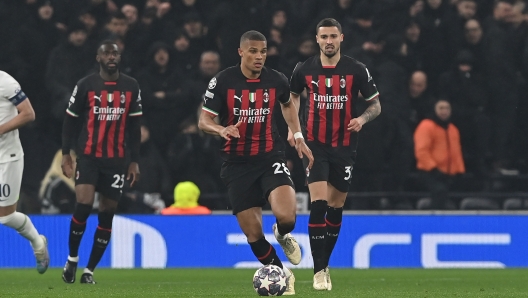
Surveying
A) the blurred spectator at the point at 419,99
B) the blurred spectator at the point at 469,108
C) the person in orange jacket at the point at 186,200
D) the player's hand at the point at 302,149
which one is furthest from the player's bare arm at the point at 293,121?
the blurred spectator at the point at 469,108

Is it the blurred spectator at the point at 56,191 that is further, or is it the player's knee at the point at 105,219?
the blurred spectator at the point at 56,191

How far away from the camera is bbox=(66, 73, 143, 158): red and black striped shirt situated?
10.9 m

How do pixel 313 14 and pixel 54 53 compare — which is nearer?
pixel 54 53

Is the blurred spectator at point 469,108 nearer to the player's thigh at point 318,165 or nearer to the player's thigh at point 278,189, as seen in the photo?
the player's thigh at point 318,165

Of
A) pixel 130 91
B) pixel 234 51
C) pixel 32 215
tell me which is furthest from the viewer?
pixel 234 51

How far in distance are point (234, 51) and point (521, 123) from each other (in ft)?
13.3

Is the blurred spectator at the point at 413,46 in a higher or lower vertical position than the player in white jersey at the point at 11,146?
higher

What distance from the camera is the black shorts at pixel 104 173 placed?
10.9 meters

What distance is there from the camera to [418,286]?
10.3m

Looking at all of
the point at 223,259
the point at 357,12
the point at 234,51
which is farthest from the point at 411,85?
the point at 223,259

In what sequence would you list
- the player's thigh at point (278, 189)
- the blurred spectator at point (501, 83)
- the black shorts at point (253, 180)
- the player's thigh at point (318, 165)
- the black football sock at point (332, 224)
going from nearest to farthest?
the player's thigh at point (278, 189) < the black shorts at point (253, 180) < the player's thigh at point (318, 165) < the black football sock at point (332, 224) < the blurred spectator at point (501, 83)

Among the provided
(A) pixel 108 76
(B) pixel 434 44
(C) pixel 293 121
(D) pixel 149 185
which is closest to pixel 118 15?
(D) pixel 149 185

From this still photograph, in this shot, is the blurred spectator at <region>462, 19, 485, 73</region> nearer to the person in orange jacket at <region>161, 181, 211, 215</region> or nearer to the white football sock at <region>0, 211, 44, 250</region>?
the person in orange jacket at <region>161, 181, 211, 215</region>

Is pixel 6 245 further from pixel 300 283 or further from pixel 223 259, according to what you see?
pixel 300 283
